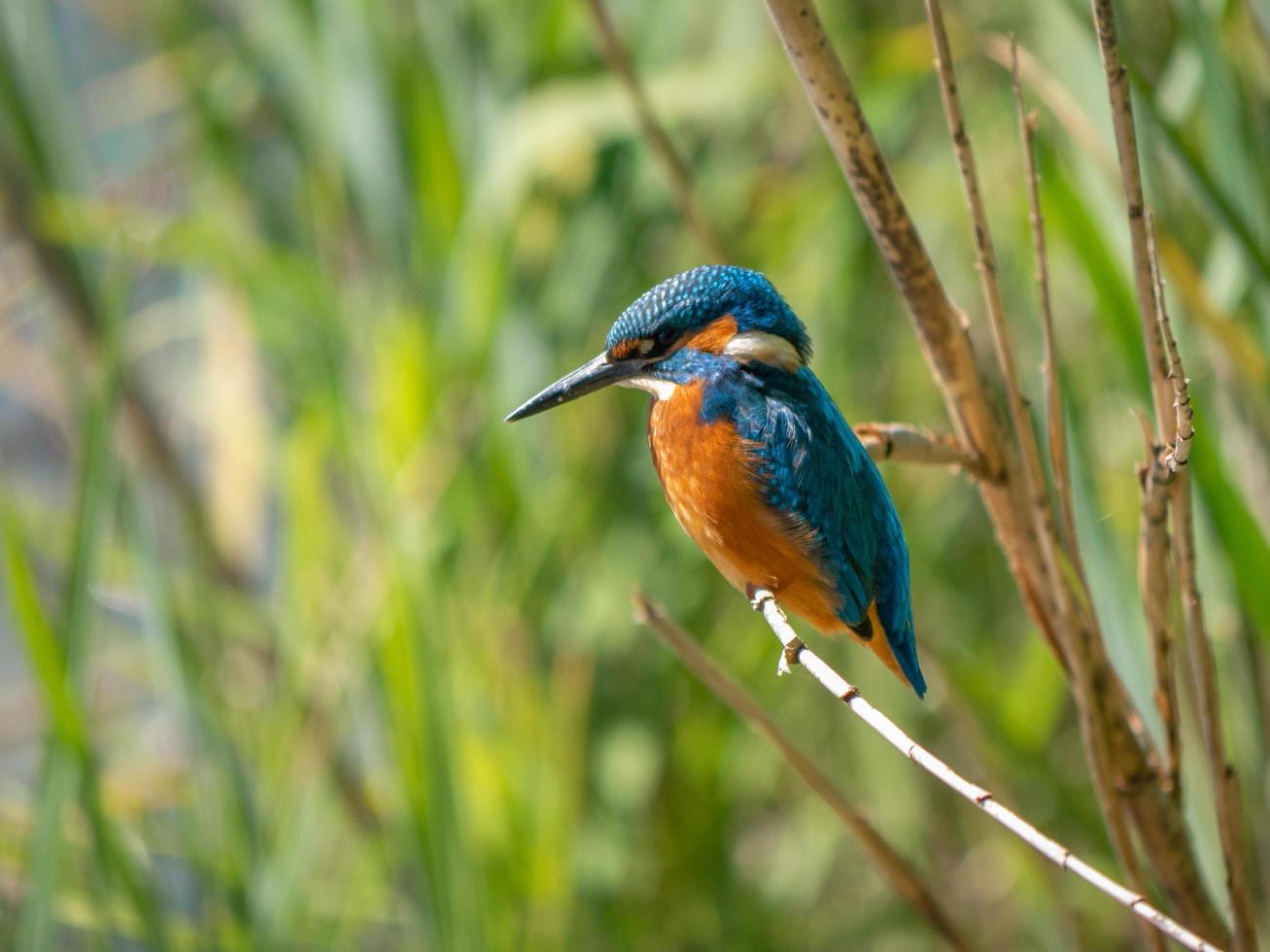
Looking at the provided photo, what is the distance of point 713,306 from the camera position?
27.4 inches

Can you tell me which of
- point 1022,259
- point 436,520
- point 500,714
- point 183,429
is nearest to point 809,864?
point 500,714

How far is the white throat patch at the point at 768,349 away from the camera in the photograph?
693mm

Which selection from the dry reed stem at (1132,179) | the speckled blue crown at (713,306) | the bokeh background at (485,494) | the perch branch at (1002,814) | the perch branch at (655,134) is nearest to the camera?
the perch branch at (1002,814)

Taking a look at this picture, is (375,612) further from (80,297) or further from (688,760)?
(80,297)

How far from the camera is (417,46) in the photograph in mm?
1625

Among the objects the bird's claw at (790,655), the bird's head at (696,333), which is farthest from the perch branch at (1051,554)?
the bird's claw at (790,655)

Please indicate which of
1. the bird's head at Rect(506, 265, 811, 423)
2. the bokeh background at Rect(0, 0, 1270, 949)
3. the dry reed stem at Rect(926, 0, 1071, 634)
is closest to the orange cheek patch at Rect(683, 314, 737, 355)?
the bird's head at Rect(506, 265, 811, 423)

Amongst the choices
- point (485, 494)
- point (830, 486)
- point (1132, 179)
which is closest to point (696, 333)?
point (830, 486)

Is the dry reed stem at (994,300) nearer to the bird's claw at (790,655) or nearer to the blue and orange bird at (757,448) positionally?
the blue and orange bird at (757,448)

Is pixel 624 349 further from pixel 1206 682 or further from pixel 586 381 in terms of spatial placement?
pixel 1206 682

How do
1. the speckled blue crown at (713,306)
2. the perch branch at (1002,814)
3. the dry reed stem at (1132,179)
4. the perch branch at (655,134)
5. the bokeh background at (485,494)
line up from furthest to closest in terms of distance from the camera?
the bokeh background at (485,494) → the perch branch at (655,134) → the speckled blue crown at (713,306) → the dry reed stem at (1132,179) → the perch branch at (1002,814)

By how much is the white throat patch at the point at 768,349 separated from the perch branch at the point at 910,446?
0.19ft

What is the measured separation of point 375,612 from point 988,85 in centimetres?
100

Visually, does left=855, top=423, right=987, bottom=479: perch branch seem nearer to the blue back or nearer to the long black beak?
the blue back
